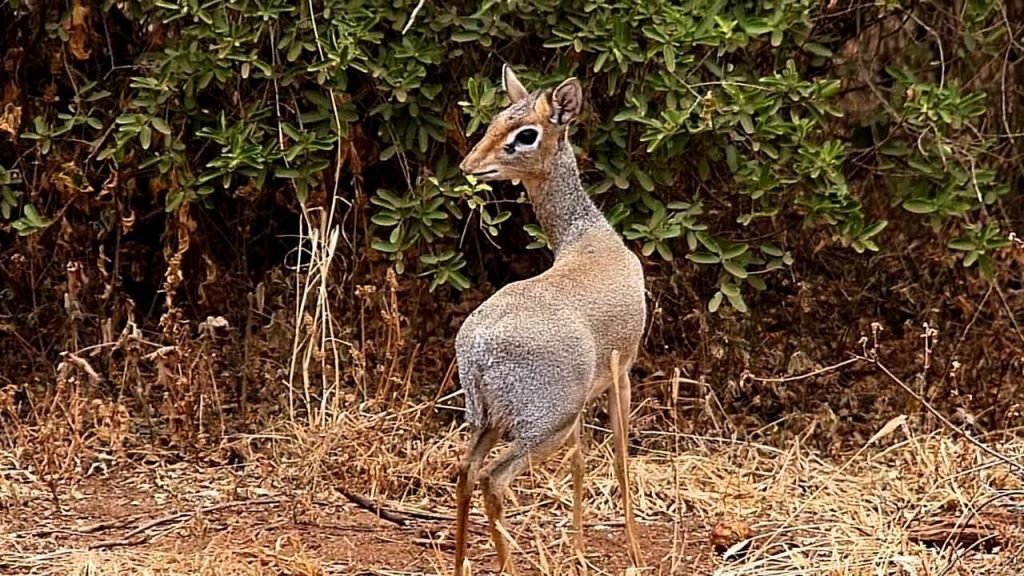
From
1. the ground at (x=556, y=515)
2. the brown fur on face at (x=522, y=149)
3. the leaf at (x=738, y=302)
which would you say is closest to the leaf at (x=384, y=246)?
the ground at (x=556, y=515)

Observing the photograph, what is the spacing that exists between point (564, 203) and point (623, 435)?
836 millimetres

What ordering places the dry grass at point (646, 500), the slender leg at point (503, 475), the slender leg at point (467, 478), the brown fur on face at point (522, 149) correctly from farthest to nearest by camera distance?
the brown fur on face at point (522, 149)
the dry grass at point (646, 500)
the slender leg at point (467, 478)
the slender leg at point (503, 475)

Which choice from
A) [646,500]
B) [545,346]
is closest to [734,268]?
[646,500]

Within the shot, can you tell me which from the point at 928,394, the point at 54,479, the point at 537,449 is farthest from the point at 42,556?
the point at 928,394

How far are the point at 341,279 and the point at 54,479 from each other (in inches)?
53.6

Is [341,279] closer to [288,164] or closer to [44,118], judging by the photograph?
[288,164]

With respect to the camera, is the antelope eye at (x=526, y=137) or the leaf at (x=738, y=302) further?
the leaf at (x=738, y=302)

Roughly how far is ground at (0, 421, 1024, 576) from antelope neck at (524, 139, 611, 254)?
79 cm

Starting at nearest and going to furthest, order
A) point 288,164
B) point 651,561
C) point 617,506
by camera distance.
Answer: point 651,561 < point 617,506 < point 288,164

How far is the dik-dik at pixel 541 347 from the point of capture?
163 inches

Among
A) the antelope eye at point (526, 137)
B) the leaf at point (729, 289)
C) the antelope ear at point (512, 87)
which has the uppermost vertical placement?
the antelope ear at point (512, 87)

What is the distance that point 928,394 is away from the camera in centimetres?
607

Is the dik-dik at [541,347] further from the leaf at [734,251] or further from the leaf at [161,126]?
the leaf at [161,126]

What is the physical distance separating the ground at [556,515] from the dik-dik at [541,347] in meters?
0.22
